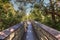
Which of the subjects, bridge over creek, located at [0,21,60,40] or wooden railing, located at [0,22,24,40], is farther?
bridge over creek, located at [0,21,60,40]

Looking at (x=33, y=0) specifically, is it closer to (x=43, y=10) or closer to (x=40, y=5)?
(x=40, y=5)

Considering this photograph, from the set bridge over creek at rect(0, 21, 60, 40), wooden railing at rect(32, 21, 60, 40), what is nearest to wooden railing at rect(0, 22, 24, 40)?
bridge over creek at rect(0, 21, 60, 40)

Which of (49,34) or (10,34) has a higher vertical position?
(10,34)

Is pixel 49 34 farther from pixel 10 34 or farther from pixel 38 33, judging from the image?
pixel 38 33

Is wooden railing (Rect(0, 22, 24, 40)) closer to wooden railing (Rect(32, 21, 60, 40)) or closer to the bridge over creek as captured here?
the bridge over creek

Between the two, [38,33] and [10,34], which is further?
[38,33]

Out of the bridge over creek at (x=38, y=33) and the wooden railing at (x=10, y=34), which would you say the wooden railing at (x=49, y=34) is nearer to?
the bridge over creek at (x=38, y=33)

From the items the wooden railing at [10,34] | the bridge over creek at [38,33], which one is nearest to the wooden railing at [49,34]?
the bridge over creek at [38,33]

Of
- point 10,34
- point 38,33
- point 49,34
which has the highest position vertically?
point 10,34

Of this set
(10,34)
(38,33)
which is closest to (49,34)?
(10,34)

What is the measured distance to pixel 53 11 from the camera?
687 inches

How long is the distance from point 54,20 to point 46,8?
1.68m

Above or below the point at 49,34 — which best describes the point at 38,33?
below

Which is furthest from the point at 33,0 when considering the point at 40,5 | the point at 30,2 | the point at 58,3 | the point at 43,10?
the point at 58,3
